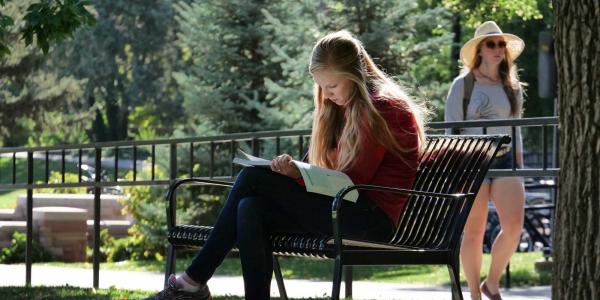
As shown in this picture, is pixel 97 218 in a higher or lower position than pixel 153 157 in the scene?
lower

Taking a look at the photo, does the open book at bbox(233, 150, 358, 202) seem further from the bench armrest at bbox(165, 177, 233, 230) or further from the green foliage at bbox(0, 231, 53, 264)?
the green foliage at bbox(0, 231, 53, 264)

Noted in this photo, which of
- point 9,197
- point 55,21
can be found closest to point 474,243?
point 55,21

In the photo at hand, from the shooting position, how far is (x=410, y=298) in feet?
29.2

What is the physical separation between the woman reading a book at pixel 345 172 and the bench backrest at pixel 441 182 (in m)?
0.27

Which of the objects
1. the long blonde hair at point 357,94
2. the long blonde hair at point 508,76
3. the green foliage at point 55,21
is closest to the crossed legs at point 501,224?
the long blonde hair at point 508,76

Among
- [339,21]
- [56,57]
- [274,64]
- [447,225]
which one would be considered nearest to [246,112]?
[274,64]

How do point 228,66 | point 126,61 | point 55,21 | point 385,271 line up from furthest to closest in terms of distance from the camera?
point 126,61, point 228,66, point 385,271, point 55,21

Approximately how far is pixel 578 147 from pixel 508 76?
12.4 feet

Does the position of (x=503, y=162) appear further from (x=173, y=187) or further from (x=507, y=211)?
(x=173, y=187)

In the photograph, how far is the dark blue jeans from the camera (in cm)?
518

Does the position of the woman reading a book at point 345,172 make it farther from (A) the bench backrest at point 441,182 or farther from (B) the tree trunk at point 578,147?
(B) the tree trunk at point 578,147

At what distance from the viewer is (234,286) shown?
1111 centimetres

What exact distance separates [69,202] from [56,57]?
92.8ft

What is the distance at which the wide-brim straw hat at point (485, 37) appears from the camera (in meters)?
7.73
